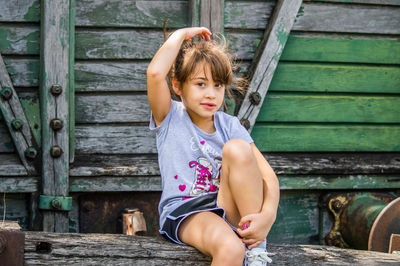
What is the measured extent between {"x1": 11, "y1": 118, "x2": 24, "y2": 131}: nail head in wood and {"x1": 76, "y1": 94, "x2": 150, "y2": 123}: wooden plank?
382mm

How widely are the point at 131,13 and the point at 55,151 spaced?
1.10 metres

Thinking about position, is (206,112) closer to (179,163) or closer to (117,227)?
(179,163)

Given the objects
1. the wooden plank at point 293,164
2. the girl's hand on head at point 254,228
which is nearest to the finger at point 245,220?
the girl's hand on head at point 254,228

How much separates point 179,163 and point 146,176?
1.28 meters

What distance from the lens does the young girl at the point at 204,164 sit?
7.37 ft

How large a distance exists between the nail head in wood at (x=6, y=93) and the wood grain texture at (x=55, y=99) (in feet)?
0.68

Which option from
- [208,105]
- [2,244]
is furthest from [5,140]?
[208,105]

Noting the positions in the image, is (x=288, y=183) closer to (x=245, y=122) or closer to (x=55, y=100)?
(x=245, y=122)

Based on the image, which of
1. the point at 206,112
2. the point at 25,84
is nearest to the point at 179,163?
the point at 206,112

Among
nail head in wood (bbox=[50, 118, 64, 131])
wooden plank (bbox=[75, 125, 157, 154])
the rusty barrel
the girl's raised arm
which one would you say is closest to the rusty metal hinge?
wooden plank (bbox=[75, 125, 157, 154])

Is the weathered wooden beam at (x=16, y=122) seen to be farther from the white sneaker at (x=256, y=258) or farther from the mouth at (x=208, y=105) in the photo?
the white sneaker at (x=256, y=258)

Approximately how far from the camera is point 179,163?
2514 millimetres

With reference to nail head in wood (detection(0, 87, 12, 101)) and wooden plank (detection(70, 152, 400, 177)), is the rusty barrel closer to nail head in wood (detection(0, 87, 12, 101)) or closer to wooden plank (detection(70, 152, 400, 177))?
wooden plank (detection(70, 152, 400, 177))

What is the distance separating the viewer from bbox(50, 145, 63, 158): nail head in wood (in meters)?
3.55
